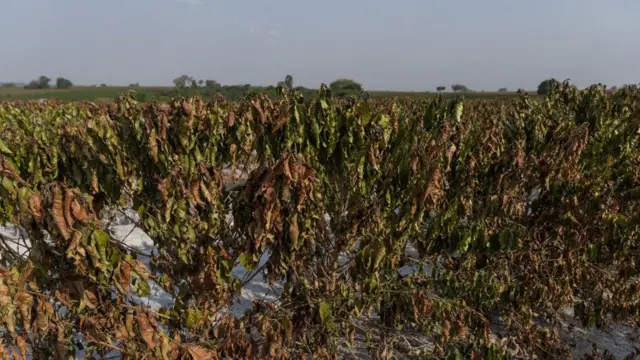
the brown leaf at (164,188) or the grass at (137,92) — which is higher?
the grass at (137,92)

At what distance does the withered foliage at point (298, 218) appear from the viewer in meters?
2.13

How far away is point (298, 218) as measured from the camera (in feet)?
7.53

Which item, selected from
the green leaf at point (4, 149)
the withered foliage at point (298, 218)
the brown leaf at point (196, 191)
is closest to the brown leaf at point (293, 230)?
the withered foliage at point (298, 218)

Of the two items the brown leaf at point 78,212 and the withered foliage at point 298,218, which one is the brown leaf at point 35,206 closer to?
the withered foliage at point 298,218

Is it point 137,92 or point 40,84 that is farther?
point 40,84

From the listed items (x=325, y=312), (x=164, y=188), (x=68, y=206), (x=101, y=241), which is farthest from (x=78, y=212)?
(x=325, y=312)

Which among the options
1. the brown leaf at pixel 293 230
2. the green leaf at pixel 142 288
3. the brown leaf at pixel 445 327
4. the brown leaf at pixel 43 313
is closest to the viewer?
the brown leaf at pixel 43 313

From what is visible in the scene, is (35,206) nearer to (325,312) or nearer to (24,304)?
(24,304)

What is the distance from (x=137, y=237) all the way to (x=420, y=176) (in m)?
5.73

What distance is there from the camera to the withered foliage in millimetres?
2131

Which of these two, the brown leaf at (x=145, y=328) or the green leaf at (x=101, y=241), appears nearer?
the green leaf at (x=101, y=241)

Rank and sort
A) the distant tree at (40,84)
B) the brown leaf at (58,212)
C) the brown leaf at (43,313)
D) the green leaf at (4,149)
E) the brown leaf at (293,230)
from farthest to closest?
1. the distant tree at (40,84)
2. the green leaf at (4,149)
3. the brown leaf at (293,230)
4. the brown leaf at (43,313)
5. the brown leaf at (58,212)

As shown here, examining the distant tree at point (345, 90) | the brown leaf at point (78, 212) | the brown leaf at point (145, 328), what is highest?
the distant tree at point (345, 90)

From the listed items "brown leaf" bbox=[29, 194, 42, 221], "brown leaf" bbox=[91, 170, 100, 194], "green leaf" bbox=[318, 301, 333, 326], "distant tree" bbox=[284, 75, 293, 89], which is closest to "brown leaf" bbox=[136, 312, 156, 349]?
"brown leaf" bbox=[29, 194, 42, 221]
